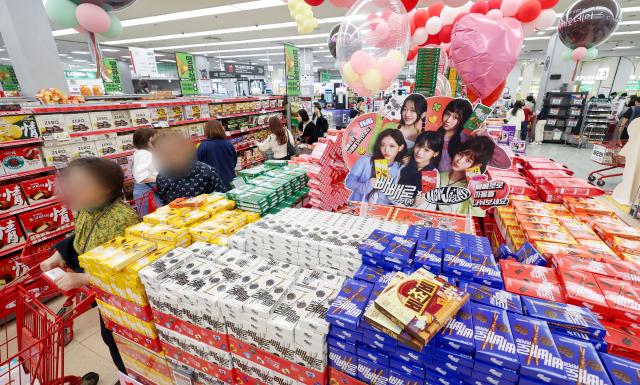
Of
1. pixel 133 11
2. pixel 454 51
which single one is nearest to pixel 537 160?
pixel 454 51

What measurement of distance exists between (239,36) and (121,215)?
13.8m

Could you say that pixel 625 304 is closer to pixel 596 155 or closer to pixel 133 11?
pixel 596 155

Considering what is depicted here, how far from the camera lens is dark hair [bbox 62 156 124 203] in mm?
1910

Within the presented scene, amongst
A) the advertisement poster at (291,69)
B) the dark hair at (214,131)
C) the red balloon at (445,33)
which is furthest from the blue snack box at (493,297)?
the advertisement poster at (291,69)

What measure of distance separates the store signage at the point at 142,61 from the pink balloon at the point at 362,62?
8.58 meters

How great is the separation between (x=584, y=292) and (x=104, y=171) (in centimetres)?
280

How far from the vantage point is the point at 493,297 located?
1300 mm

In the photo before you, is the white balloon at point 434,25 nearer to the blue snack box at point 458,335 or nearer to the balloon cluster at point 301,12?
the balloon cluster at point 301,12

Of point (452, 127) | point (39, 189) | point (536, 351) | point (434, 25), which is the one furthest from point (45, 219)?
point (434, 25)

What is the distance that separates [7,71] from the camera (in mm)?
10773

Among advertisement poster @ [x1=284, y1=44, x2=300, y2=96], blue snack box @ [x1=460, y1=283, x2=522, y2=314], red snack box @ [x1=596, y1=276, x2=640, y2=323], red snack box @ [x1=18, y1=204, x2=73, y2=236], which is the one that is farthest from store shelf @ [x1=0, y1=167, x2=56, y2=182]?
advertisement poster @ [x1=284, y1=44, x2=300, y2=96]

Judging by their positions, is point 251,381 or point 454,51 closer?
point 251,381

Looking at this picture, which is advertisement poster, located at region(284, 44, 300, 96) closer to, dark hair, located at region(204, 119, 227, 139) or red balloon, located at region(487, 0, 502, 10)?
dark hair, located at region(204, 119, 227, 139)

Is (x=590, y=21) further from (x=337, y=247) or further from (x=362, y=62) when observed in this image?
(x=337, y=247)
